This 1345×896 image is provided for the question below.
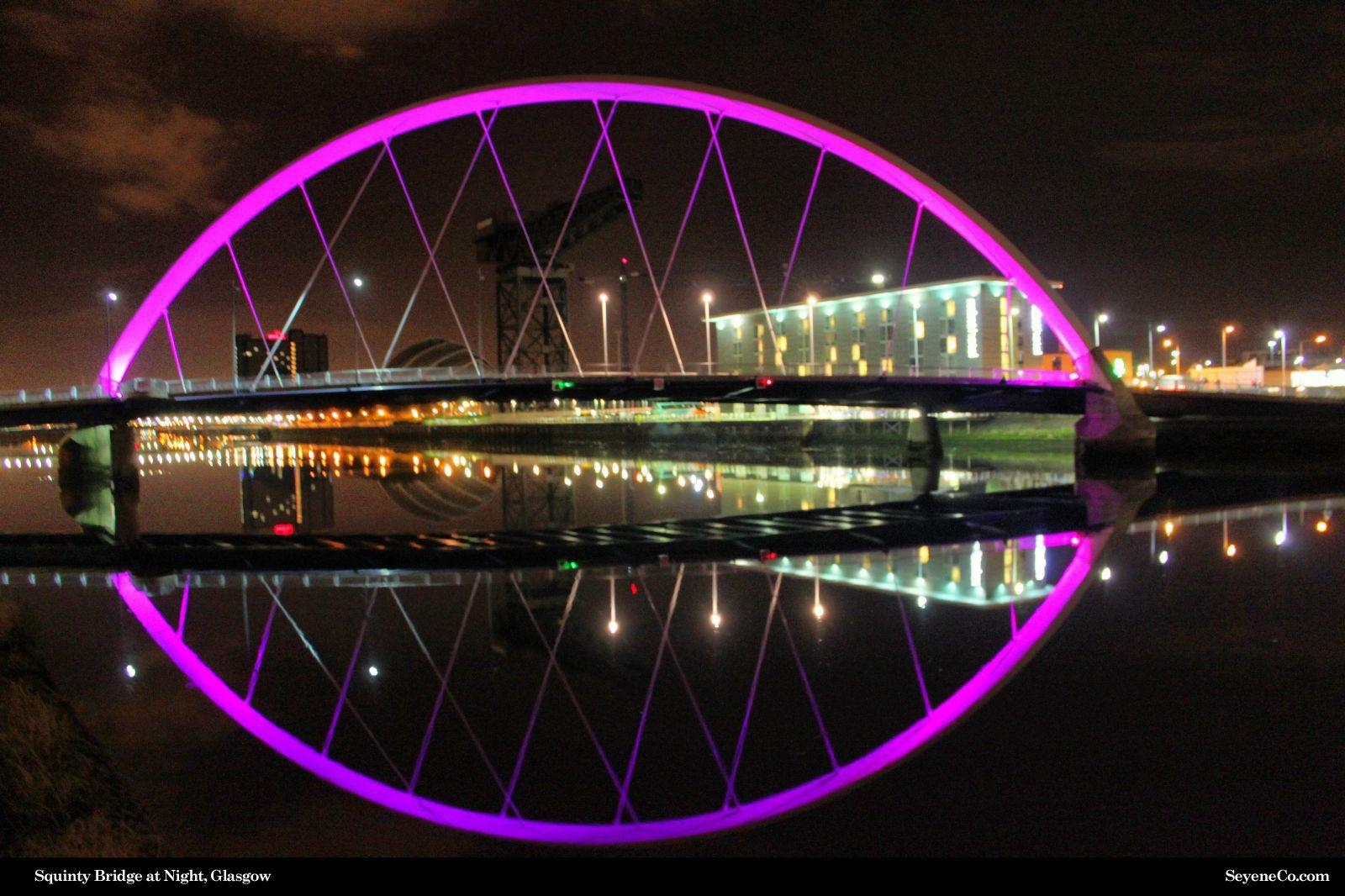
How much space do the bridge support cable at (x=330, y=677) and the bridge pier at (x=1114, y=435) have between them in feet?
120

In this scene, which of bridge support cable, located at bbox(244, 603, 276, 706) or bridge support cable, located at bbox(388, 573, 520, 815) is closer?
bridge support cable, located at bbox(388, 573, 520, 815)

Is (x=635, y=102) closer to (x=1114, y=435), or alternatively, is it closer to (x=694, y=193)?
(x=694, y=193)

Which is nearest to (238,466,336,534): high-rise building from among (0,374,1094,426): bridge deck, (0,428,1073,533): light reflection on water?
(0,428,1073,533): light reflection on water

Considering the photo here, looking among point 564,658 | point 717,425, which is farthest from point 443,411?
point 564,658

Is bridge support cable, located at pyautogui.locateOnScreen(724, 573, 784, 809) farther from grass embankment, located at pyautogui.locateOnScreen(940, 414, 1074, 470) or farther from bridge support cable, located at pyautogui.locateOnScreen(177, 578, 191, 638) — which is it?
grass embankment, located at pyautogui.locateOnScreen(940, 414, 1074, 470)

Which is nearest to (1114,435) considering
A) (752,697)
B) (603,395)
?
(603,395)

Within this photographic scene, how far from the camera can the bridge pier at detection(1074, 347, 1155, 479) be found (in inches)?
1714

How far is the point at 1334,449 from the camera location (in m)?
49.8

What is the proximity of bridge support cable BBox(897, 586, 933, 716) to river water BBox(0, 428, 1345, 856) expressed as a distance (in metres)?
0.07

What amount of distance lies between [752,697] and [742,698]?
0.32ft

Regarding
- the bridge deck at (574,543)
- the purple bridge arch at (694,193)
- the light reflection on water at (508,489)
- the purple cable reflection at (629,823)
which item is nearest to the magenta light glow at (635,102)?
the purple bridge arch at (694,193)

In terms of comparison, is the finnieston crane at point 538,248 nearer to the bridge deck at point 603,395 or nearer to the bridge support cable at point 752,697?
the bridge deck at point 603,395

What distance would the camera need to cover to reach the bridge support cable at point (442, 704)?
7.96 meters

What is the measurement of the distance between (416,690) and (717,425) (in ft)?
217
